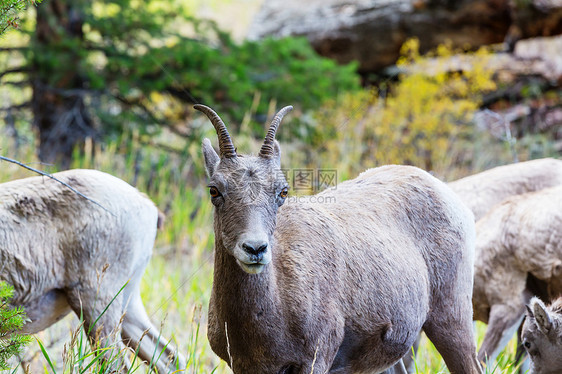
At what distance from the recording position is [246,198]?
120 inches

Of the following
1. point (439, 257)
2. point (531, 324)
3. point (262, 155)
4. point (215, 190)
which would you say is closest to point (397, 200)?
point (439, 257)

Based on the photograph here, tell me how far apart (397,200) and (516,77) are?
34.9ft

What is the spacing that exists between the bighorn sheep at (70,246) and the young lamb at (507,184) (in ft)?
11.3

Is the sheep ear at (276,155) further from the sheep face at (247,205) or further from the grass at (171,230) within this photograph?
the grass at (171,230)

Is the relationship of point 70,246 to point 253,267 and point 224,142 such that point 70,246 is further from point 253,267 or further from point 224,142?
point 253,267

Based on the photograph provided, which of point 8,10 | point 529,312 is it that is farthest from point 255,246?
point 529,312

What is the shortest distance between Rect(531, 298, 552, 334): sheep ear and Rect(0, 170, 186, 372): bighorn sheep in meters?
2.66

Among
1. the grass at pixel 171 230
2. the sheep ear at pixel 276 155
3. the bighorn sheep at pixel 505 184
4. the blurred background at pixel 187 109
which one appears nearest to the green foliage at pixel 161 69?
the blurred background at pixel 187 109

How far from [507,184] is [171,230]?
4323mm

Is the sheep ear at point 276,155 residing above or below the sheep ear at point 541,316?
above

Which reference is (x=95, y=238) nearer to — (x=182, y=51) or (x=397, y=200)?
(x=397, y=200)

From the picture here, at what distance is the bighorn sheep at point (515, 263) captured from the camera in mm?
4938

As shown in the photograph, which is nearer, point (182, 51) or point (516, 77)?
point (182, 51)

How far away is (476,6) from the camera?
1305cm
